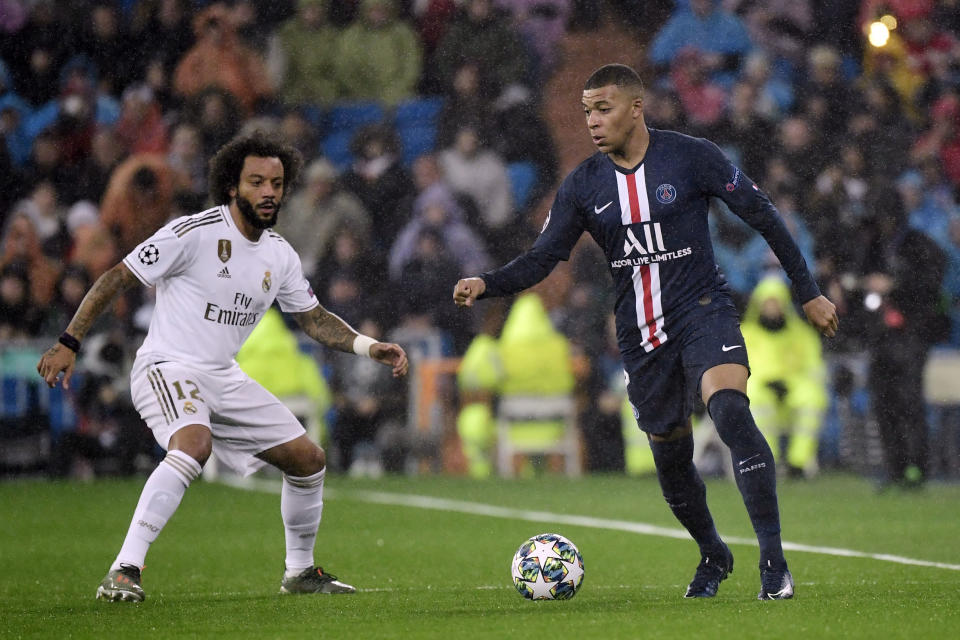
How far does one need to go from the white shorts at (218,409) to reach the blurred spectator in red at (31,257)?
9790 millimetres

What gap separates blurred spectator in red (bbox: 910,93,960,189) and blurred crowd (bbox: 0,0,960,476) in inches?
0.9

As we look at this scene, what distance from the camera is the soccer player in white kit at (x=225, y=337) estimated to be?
7246mm

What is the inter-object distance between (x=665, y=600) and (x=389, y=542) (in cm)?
369

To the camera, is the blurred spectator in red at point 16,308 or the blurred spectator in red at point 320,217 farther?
the blurred spectator in red at point 320,217

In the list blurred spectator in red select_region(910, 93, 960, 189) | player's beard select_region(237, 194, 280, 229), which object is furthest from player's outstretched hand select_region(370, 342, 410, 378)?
blurred spectator in red select_region(910, 93, 960, 189)

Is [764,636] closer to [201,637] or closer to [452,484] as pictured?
[201,637]

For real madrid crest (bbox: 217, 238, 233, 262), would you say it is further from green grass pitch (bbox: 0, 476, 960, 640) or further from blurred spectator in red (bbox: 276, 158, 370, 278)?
blurred spectator in red (bbox: 276, 158, 370, 278)

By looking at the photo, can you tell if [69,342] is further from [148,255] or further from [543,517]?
[543,517]

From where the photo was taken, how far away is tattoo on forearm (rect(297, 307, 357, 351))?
7.82 meters

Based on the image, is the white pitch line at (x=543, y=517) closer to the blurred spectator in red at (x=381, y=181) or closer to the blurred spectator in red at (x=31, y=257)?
the blurred spectator in red at (x=31, y=257)

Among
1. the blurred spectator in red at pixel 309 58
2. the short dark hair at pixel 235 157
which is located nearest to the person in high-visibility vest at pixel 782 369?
the blurred spectator in red at pixel 309 58

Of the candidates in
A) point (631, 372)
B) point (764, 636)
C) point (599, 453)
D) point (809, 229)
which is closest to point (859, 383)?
point (809, 229)

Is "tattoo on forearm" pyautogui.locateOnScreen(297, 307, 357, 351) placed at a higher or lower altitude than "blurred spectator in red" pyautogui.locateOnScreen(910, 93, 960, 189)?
lower

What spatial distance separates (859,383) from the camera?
16.0 meters
